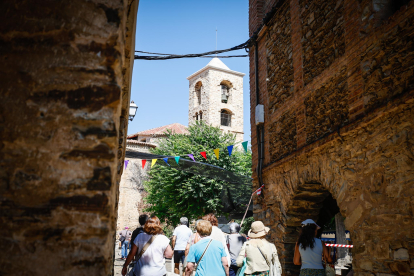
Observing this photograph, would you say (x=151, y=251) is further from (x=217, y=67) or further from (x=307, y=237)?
(x=217, y=67)

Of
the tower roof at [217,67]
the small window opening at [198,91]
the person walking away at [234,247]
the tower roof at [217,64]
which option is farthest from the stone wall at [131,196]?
the person walking away at [234,247]

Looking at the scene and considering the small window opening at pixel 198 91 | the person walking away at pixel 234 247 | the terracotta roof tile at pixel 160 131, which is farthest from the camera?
the small window opening at pixel 198 91

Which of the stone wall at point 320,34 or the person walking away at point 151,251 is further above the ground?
the stone wall at point 320,34

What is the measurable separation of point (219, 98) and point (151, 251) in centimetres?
3375

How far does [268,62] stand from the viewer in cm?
804

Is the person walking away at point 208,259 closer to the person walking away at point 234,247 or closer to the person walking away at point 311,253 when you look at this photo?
the person walking away at point 311,253

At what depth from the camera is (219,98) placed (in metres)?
37.4

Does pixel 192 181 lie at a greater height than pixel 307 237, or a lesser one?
greater

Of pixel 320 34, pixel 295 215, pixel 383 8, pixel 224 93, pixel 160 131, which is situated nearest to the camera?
pixel 383 8

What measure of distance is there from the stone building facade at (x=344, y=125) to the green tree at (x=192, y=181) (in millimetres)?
9092

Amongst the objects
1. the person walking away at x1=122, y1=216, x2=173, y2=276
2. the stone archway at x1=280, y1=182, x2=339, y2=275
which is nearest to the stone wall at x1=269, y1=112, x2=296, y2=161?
the stone archway at x1=280, y1=182, x2=339, y2=275

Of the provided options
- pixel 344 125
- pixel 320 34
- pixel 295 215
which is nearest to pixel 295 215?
pixel 295 215

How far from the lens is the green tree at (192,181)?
1698 centimetres

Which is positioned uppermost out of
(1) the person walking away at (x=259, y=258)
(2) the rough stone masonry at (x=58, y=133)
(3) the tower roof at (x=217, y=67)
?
(3) the tower roof at (x=217, y=67)
